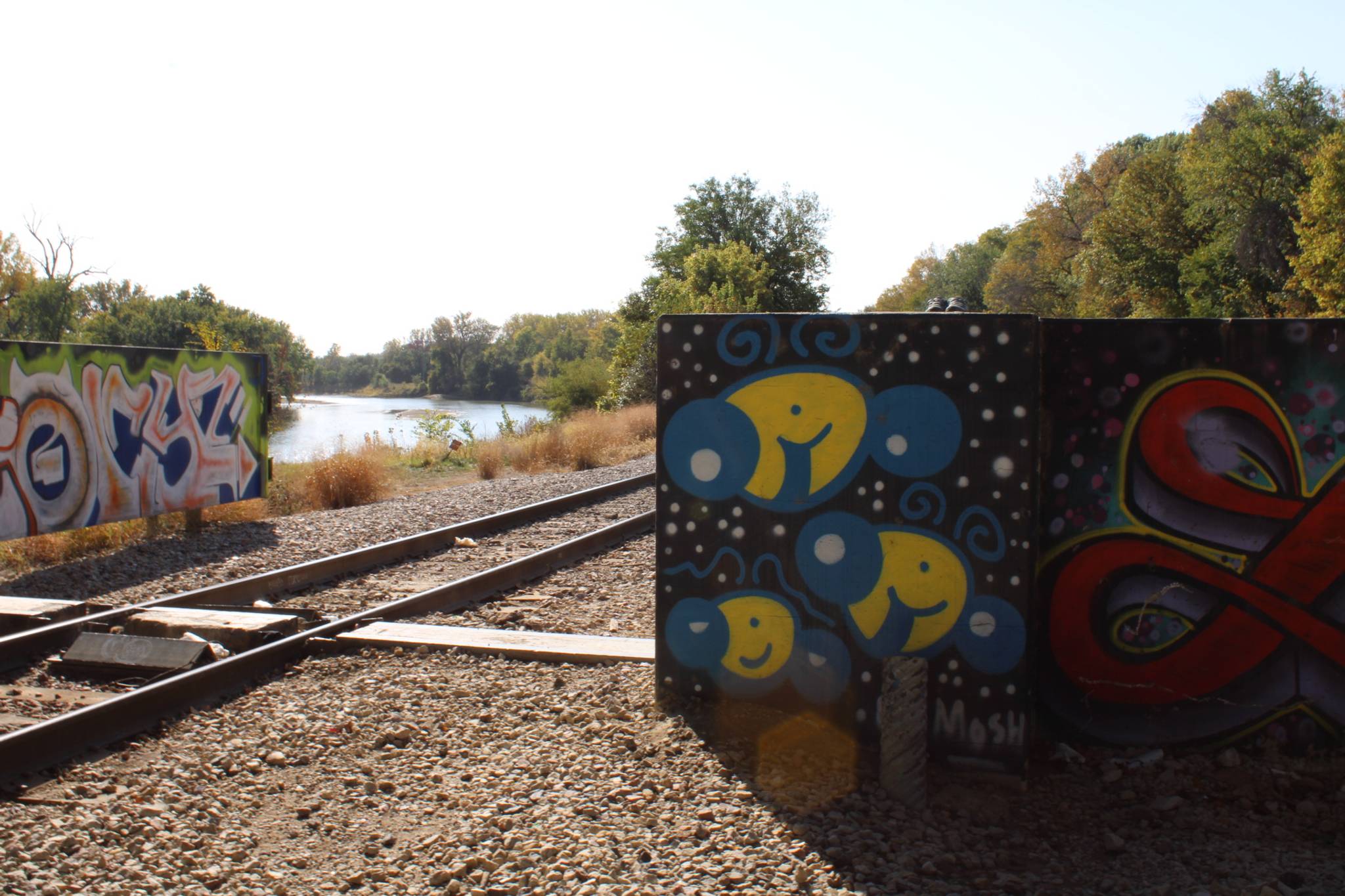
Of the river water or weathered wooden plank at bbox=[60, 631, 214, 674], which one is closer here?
weathered wooden plank at bbox=[60, 631, 214, 674]

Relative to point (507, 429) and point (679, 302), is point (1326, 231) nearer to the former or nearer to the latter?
point (679, 302)

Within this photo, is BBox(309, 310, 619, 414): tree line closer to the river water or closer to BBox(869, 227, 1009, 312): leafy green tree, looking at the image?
the river water

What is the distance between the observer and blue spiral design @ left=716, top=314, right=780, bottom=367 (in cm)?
462

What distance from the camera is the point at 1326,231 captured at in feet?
105

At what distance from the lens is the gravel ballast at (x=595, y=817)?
3471 mm

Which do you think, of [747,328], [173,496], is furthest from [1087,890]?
[173,496]

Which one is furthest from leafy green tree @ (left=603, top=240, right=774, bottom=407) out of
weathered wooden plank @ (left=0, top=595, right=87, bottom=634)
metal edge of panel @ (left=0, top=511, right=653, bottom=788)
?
weathered wooden plank @ (left=0, top=595, right=87, bottom=634)

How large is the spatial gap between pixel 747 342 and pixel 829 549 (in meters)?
1.05

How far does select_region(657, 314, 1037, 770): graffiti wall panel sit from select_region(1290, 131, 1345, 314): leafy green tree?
32.8 meters

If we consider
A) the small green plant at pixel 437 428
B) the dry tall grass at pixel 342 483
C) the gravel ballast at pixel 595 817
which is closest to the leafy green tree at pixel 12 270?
the small green plant at pixel 437 428

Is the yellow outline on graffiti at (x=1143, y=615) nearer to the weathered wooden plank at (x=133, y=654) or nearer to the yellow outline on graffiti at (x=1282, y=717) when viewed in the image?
the yellow outline on graffiti at (x=1282, y=717)

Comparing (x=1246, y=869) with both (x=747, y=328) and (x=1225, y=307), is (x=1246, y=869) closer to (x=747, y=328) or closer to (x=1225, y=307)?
(x=747, y=328)

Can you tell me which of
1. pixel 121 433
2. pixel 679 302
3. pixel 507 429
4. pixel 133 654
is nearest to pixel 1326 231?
pixel 679 302

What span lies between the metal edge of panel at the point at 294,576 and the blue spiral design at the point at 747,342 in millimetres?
4809
